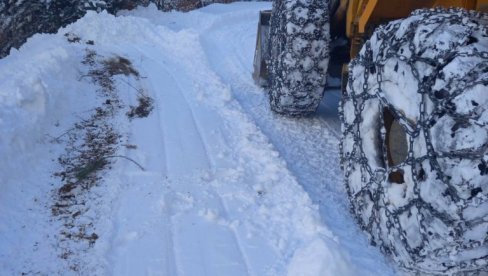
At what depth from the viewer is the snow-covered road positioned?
2.68 metres

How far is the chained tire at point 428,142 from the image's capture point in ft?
6.38

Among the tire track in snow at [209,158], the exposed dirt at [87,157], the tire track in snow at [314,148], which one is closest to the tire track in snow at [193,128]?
the tire track in snow at [209,158]

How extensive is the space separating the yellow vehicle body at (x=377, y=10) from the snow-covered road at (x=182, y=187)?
100 centimetres

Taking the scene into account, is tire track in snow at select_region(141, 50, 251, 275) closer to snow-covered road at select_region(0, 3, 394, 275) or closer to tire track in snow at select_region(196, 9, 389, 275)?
snow-covered road at select_region(0, 3, 394, 275)

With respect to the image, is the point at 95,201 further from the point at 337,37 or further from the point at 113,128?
the point at 337,37

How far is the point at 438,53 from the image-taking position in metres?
2.12

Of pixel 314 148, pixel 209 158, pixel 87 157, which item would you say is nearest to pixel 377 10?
pixel 314 148

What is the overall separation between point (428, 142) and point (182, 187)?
1.81 metres

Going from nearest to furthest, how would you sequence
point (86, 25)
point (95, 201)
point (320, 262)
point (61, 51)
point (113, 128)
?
point (320, 262), point (95, 201), point (113, 128), point (61, 51), point (86, 25)

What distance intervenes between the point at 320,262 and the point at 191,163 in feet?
5.18

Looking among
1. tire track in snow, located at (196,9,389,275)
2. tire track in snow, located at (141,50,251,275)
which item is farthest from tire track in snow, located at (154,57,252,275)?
tire track in snow, located at (196,9,389,275)

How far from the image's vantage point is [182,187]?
3.42 meters

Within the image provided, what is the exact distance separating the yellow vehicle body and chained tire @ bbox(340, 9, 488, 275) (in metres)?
0.31

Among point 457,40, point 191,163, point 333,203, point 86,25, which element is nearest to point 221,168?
point 191,163
